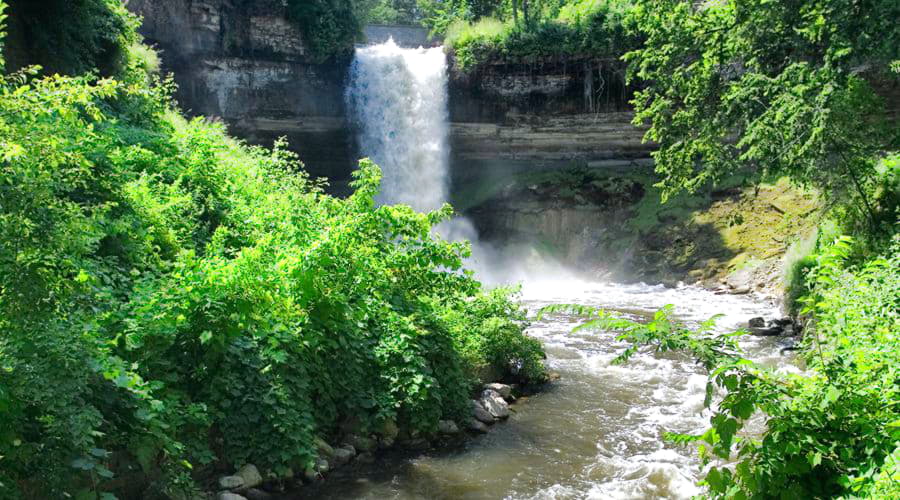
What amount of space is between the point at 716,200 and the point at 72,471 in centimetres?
2235

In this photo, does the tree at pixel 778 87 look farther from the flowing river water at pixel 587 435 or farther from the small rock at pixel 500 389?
the small rock at pixel 500 389

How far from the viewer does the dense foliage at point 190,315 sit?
4.55 metres

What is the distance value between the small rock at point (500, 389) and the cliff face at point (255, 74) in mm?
20174

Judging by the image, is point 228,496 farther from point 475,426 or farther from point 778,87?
point 778,87

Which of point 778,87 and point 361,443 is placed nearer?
point 361,443

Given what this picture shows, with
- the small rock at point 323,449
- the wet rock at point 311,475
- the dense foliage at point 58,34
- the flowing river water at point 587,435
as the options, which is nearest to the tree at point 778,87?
the flowing river water at point 587,435

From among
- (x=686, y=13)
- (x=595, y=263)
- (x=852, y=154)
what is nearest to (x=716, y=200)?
(x=595, y=263)

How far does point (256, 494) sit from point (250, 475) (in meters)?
0.19

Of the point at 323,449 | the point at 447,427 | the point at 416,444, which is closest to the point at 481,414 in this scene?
the point at 447,427

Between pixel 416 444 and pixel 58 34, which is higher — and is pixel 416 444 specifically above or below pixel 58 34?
below

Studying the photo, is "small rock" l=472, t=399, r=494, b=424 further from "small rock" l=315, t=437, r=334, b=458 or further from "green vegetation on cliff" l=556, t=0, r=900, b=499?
"green vegetation on cliff" l=556, t=0, r=900, b=499

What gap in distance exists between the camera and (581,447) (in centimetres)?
838

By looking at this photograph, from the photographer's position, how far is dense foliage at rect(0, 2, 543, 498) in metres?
4.55

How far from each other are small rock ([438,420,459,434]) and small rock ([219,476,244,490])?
2737 millimetres
